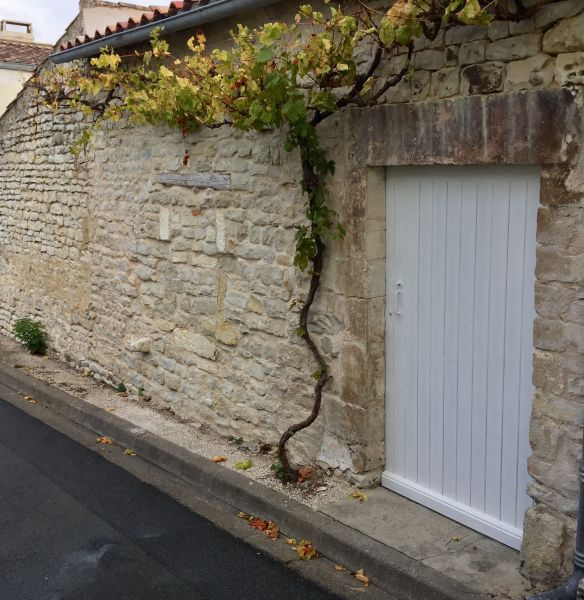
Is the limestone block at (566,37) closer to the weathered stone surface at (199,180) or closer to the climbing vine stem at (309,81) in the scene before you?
the climbing vine stem at (309,81)

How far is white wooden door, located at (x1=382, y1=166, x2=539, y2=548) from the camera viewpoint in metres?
4.09

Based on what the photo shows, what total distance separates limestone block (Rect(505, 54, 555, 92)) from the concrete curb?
252 cm

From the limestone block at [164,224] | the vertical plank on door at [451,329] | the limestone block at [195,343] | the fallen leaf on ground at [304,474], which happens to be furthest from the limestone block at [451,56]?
the limestone block at [164,224]

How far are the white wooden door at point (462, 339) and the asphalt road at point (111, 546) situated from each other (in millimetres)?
1057

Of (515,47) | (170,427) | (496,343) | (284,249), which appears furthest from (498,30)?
(170,427)

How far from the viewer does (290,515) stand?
4836mm

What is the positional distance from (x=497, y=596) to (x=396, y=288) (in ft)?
6.10

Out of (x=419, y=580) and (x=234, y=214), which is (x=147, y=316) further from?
(x=419, y=580)

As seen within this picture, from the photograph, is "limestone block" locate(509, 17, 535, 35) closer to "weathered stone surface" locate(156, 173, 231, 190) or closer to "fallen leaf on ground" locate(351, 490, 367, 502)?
"weathered stone surface" locate(156, 173, 231, 190)

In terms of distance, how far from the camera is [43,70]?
8.84 metres

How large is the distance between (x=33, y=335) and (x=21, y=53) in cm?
1089

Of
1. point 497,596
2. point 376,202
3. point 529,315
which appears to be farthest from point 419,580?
point 376,202

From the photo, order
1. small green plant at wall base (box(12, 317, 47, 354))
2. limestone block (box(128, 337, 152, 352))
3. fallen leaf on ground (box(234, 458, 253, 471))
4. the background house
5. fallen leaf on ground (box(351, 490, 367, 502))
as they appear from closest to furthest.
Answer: fallen leaf on ground (box(351, 490, 367, 502))
fallen leaf on ground (box(234, 458, 253, 471))
limestone block (box(128, 337, 152, 352))
small green plant at wall base (box(12, 317, 47, 354))
the background house

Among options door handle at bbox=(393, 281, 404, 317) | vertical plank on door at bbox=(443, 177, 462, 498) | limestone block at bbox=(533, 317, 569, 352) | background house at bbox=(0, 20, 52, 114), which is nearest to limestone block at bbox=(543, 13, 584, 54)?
vertical plank on door at bbox=(443, 177, 462, 498)
